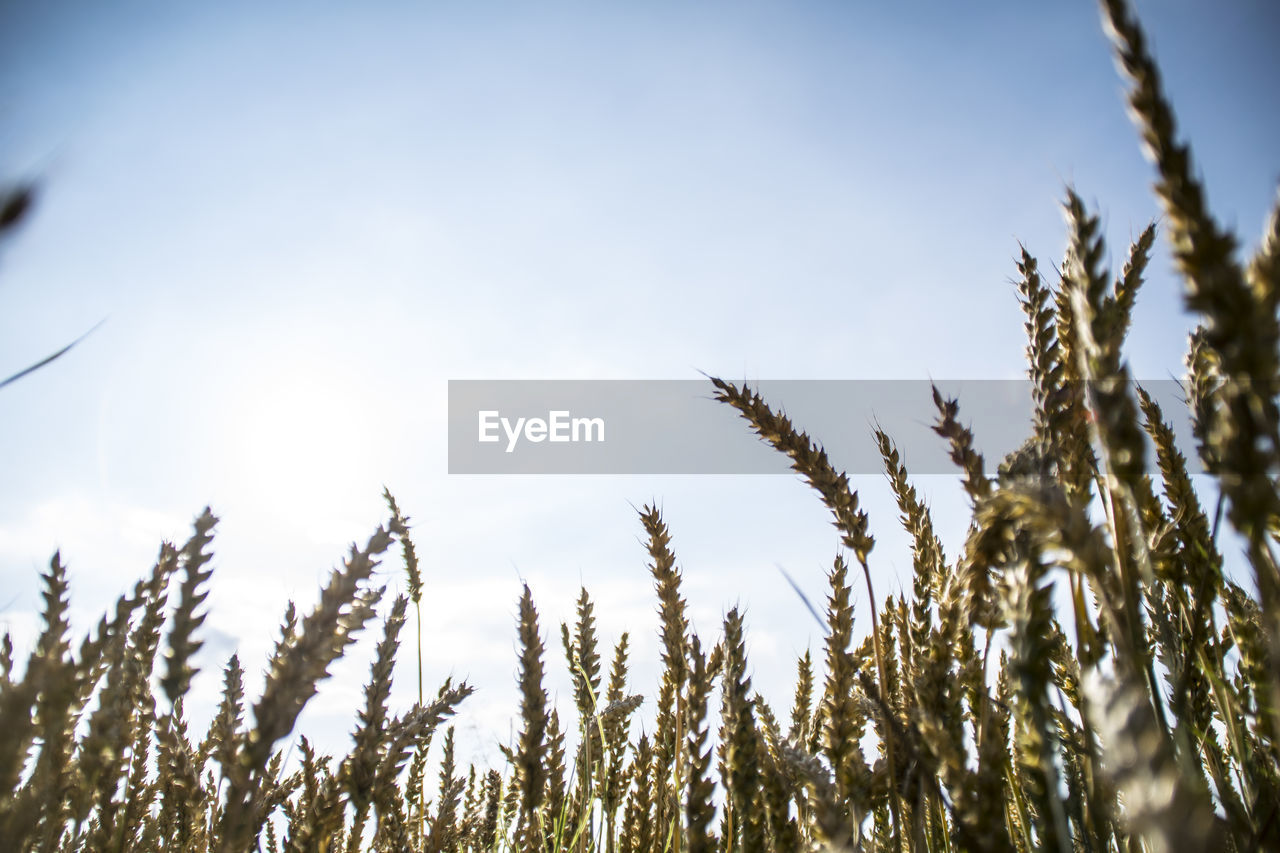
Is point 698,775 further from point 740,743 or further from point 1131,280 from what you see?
point 1131,280

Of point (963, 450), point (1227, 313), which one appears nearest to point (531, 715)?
point (963, 450)

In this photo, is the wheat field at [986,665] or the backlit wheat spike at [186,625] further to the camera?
the backlit wheat spike at [186,625]

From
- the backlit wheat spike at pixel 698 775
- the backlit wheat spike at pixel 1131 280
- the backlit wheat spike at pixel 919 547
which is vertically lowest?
the backlit wheat spike at pixel 698 775

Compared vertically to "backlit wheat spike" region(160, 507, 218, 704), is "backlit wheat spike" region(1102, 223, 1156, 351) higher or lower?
higher

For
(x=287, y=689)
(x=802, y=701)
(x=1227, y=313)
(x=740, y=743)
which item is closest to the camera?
(x=1227, y=313)

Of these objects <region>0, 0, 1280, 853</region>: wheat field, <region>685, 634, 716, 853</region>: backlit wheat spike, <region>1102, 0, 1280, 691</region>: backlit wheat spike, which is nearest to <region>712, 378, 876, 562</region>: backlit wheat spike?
<region>0, 0, 1280, 853</region>: wheat field

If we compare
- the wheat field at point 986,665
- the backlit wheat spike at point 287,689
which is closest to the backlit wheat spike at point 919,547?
the wheat field at point 986,665

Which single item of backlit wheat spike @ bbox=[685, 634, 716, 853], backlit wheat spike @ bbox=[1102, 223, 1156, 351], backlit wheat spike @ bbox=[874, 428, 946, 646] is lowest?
backlit wheat spike @ bbox=[685, 634, 716, 853]

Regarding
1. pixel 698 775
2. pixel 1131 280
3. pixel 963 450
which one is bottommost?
pixel 698 775

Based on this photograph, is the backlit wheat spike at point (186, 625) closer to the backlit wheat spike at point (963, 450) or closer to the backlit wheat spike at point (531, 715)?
the backlit wheat spike at point (531, 715)

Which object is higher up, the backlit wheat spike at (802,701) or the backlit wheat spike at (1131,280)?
the backlit wheat spike at (1131,280)

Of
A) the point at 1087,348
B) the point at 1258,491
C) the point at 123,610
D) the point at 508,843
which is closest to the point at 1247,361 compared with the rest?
the point at 1258,491

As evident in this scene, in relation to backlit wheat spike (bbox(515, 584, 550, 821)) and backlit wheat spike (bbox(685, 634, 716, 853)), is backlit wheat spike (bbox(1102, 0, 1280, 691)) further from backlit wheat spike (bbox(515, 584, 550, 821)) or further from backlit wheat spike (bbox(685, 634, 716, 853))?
backlit wheat spike (bbox(515, 584, 550, 821))

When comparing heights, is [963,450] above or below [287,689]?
above
